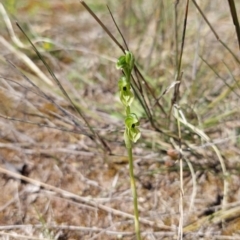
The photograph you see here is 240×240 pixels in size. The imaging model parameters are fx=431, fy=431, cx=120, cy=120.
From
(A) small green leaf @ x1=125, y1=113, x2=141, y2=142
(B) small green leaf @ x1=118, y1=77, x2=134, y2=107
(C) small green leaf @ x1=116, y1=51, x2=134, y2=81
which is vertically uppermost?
(C) small green leaf @ x1=116, y1=51, x2=134, y2=81

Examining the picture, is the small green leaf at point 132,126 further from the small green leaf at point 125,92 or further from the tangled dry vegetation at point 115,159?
the tangled dry vegetation at point 115,159

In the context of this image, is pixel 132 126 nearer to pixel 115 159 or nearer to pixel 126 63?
pixel 126 63

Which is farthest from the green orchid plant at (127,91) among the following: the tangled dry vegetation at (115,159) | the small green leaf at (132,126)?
the tangled dry vegetation at (115,159)

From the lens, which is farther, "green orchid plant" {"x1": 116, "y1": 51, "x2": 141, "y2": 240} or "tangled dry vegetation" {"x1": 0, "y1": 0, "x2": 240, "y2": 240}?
"tangled dry vegetation" {"x1": 0, "y1": 0, "x2": 240, "y2": 240}

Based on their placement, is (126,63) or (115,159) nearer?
(126,63)

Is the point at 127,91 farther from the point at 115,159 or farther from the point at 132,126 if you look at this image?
the point at 115,159

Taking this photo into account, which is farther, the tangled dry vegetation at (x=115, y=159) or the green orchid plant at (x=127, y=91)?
the tangled dry vegetation at (x=115, y=159)

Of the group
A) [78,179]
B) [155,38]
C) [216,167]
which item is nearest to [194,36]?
[155,38]

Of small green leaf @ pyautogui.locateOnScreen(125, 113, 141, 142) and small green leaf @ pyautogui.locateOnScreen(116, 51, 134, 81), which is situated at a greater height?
small green leaf @ pyautogui.locateOnScreen(116, 51, 134, 81)

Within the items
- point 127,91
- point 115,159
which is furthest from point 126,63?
point 115,159

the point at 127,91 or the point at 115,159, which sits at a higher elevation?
the point at 115,159

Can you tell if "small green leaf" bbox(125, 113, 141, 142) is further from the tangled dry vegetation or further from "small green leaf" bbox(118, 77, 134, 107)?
the tangled dry vegetation

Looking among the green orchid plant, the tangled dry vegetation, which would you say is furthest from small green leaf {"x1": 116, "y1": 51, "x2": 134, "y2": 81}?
the tangled dry vegetation
